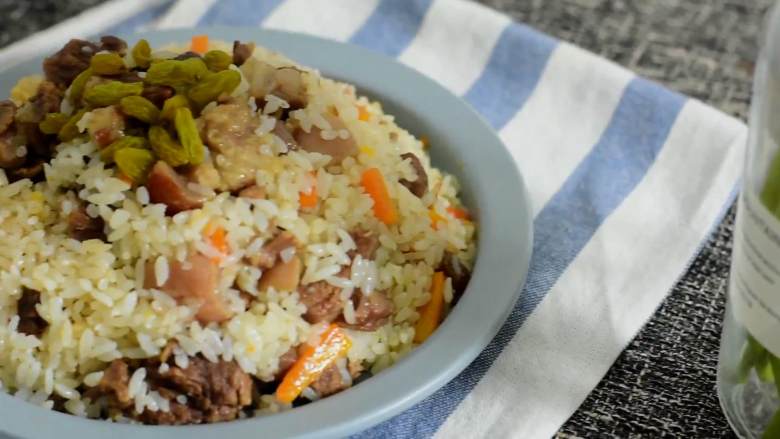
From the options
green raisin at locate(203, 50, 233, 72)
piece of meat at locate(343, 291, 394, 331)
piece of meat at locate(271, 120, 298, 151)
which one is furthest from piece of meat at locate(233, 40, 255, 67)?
piece of meat at locate(343, 291, 394, 331)

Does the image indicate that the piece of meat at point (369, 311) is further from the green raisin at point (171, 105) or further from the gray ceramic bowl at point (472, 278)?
the green raisin at point (171, 105)

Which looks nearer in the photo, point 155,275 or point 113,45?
point 155,275

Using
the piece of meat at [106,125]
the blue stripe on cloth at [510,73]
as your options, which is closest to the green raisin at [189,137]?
the piece of meat at [106,125]

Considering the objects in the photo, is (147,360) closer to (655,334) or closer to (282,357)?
(282,357)

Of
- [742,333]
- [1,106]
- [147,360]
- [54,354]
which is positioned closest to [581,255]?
[742,333]

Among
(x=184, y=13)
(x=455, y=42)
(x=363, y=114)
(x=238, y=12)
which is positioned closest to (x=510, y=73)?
(x=455, y=42)

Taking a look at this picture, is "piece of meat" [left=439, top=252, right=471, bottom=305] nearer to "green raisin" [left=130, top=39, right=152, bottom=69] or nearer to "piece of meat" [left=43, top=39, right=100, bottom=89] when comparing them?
"green raisin" [left=130, top=39, right=152, bottom=69]

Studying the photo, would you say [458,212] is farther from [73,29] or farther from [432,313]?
[73,29]
